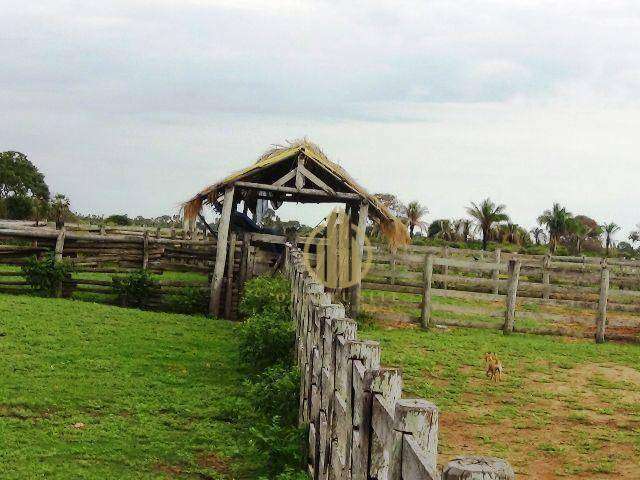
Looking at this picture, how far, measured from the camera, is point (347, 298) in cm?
1722

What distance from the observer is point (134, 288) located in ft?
A: 54.8

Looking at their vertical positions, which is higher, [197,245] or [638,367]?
[197,245]

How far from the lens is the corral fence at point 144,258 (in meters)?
16.7

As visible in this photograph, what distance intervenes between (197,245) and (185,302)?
5.18ft

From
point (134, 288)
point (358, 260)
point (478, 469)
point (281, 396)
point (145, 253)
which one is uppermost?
point (358, 260)

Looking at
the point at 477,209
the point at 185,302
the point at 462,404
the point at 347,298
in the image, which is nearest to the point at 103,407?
the point at 462,404


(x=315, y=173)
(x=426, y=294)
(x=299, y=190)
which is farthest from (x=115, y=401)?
(x=315, y=173)

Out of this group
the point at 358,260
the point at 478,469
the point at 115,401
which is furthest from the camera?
the point at 358,260

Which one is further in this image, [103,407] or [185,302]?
[185,302]

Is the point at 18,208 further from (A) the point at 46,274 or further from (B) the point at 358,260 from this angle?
(B) the point at 358,260

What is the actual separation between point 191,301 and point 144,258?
5.70ft

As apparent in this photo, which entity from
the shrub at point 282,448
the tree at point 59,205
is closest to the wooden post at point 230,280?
the shrub at point 282,448

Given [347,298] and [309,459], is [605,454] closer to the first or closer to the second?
[309,459]
